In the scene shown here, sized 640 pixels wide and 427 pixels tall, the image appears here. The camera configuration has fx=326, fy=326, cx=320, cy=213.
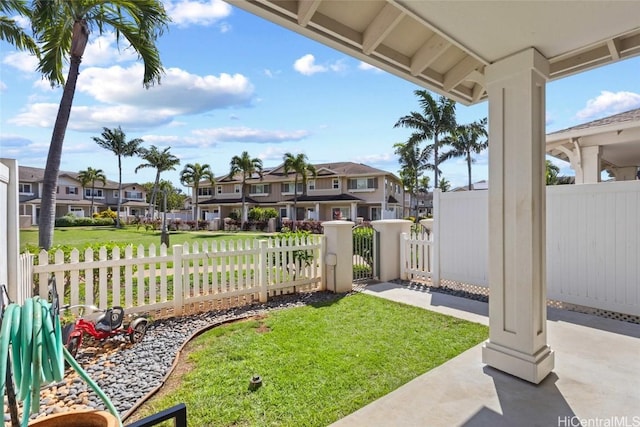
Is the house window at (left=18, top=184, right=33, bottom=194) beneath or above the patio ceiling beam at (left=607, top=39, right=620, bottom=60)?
above

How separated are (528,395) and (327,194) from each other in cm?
3013

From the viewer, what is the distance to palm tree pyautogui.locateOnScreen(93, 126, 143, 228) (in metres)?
36.0

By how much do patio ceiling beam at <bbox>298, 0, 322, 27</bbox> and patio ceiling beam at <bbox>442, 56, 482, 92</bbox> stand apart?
7.06 ft

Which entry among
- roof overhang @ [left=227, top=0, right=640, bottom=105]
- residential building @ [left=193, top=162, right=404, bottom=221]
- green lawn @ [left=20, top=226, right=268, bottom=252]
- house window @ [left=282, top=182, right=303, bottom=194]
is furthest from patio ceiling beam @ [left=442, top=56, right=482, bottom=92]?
house window @ [left=282, top=182, right=303, bottom=194]

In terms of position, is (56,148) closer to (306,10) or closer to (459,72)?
(306,10)

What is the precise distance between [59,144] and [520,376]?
9.96 meters

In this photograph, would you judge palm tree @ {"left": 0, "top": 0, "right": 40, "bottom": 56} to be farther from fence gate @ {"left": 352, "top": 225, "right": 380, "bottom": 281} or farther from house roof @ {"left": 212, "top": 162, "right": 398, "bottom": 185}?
house roof @ {"left": 212, "top": 162, "right": 398, "bottom": 185}

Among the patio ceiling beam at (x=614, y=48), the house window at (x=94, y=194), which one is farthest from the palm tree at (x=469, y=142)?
the house window at (x=94, y=194)

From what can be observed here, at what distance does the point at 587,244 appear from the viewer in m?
5.31

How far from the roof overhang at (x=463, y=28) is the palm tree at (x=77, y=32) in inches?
278

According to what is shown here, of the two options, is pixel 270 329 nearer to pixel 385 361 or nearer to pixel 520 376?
pixel 385 361

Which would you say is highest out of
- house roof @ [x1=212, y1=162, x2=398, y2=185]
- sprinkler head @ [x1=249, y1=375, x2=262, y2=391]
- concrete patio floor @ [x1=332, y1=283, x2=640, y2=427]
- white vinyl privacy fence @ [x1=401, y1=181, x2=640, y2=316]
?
house roof @ [x1=212, y1=162, x2=398, y2=185]

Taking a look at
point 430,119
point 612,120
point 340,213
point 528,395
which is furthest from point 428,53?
point 340,213

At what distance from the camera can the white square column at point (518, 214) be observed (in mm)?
3121
